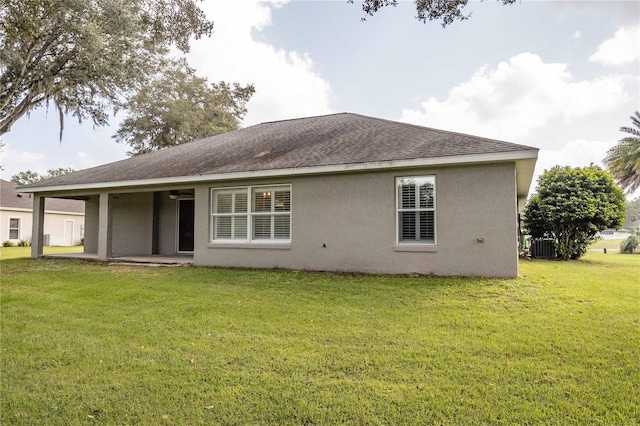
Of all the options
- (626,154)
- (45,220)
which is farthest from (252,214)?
(626,154)

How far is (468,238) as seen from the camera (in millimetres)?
8156

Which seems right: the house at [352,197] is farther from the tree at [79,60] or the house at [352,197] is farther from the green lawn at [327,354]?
→ the tree at [79,60]

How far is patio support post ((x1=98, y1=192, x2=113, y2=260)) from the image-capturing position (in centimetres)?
1241

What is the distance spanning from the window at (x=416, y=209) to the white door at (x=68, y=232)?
2630 centimetres

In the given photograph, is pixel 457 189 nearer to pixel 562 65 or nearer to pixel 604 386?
pixel 604 386

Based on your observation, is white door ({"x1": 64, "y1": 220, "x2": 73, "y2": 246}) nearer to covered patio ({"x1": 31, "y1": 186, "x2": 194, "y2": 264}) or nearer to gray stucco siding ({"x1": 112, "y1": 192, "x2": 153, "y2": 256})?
covered patio ({"x1": 31, "y1": 186, "x2": 194, "y2": 264})

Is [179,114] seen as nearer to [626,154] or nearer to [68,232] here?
[68,232]

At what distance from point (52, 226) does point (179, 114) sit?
11.6 metres

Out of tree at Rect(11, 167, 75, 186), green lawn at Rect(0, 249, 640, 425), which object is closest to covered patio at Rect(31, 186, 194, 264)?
green lawn at Rect(0, 249, 640, 425)

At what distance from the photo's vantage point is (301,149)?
1088 centimetres

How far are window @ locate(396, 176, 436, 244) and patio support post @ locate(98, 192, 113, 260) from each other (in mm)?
9423

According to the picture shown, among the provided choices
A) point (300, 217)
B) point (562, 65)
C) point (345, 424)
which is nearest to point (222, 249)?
point (300, 217)

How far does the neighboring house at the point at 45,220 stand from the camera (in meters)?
24.0

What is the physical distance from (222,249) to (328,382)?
767 centimetres
